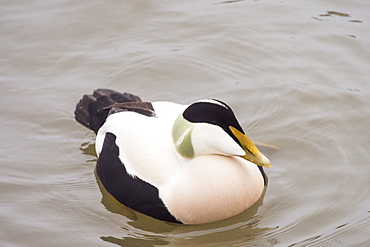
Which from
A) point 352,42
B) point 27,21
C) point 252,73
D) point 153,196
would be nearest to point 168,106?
point 153,196

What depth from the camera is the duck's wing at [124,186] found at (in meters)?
4.28

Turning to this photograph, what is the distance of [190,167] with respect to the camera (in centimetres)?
427

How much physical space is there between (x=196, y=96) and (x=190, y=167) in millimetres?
1823

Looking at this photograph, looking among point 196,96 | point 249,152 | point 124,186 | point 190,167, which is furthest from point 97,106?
point 249,152

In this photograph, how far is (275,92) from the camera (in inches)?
235

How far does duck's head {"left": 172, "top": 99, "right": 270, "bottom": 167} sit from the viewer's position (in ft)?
13.6

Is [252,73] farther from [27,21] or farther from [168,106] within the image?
[27,21]

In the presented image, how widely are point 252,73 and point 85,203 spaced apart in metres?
2.38

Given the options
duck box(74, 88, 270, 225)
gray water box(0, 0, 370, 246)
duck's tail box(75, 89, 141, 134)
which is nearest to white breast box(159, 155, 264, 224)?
duck box(74, 88, 270, 225)

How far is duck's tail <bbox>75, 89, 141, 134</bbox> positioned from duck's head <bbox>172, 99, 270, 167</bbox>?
1025 millimetres

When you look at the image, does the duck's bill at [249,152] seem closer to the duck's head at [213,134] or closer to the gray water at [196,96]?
the duck's head at [213,134]

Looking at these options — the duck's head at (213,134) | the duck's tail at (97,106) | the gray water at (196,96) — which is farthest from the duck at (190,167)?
the duck's tail at (97,106)

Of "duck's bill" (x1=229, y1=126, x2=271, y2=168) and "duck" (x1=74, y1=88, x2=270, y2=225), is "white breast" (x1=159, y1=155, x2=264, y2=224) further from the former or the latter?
"duck's bill" (x1=229, y1=126, x2=271, y2=168)

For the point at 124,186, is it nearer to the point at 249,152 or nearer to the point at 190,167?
the point at 190,167
